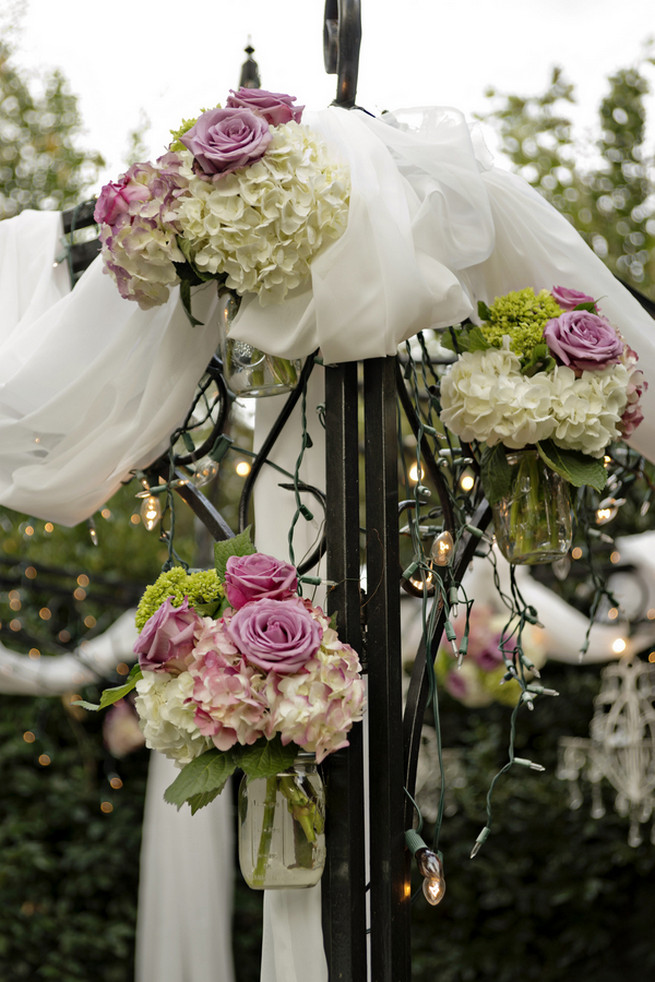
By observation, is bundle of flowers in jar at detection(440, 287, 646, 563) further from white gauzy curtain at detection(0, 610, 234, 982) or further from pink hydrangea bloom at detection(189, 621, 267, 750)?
white gauzy curtain at detection(0, 610, 234, 982)

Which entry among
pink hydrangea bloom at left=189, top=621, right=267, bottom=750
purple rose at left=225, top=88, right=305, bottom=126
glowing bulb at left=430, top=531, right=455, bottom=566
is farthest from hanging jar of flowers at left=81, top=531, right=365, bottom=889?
purple rose at left=225, top=88, right=305, bottom=126

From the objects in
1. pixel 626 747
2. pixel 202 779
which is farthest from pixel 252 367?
pixel 626 747

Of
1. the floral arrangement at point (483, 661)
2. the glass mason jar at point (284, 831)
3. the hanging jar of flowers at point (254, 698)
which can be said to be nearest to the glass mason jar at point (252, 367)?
the hanging jar of flowers at point (254, 698)

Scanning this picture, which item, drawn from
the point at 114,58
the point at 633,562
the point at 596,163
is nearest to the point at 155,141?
the point at 114,58

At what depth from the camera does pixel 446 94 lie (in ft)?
15.0

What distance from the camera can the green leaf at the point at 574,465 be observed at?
51.8 inches

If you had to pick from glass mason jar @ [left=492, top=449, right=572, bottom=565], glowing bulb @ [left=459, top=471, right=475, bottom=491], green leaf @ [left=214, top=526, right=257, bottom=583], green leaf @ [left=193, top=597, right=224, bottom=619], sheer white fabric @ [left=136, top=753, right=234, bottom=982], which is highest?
glowing bulb @ [left=459, top=471, right=475, bottom=491]

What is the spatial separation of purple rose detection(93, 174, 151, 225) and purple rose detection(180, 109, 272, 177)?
9 centimetres

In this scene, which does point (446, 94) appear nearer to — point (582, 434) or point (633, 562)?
point (633, 562)

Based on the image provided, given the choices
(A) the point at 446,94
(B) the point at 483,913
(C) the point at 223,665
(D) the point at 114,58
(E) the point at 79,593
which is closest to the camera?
(C) the point at 223,665

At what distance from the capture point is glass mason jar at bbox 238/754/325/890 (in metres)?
1.23

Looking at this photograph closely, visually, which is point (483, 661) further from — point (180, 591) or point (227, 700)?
point (227, 700)

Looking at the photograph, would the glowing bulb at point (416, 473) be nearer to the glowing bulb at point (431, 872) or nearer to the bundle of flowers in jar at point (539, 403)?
the bundle of flowers in jar at point (539, 403)

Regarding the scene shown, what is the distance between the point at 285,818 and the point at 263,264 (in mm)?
690
